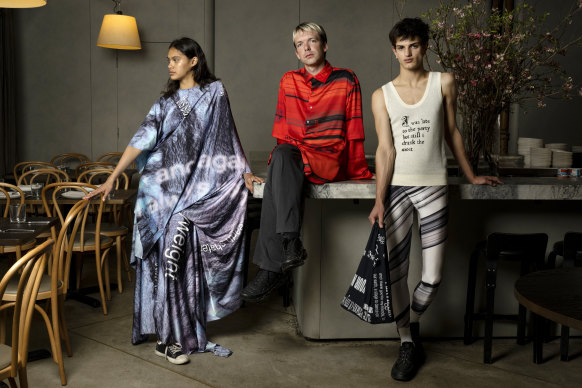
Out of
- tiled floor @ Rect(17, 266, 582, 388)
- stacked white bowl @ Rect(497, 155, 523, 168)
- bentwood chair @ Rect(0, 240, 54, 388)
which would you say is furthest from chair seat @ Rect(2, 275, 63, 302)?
stacked white bowl @ Rect(497, 155, 523, 168)

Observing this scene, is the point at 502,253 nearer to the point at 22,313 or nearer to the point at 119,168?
the point at 119,168

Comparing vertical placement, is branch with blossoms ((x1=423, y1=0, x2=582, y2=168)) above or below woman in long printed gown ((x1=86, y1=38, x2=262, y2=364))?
above

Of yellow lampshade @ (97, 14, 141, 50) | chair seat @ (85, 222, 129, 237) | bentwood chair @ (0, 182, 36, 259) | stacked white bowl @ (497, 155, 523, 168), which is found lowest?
chair seat @ (85, 222, 129, 237)

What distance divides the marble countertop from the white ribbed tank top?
0.27 meters

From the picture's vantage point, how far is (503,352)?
11.1 ft

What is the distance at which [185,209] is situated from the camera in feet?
10.9

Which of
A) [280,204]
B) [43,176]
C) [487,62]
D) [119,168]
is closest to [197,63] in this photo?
[119,168]

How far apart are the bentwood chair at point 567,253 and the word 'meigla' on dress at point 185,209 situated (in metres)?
1.65

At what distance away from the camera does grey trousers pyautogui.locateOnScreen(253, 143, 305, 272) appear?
289 centimetres

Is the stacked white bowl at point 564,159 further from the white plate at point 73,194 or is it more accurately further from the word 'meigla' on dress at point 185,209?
the white plate at point 73,194

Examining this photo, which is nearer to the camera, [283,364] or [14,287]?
[14,287]

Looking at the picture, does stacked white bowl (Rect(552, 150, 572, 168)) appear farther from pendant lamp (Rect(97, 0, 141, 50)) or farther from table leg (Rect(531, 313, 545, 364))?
pendant lamp (Rect(97, 0, 141, 50))

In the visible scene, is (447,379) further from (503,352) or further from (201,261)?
(201,261)

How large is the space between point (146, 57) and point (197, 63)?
4.81 metres
